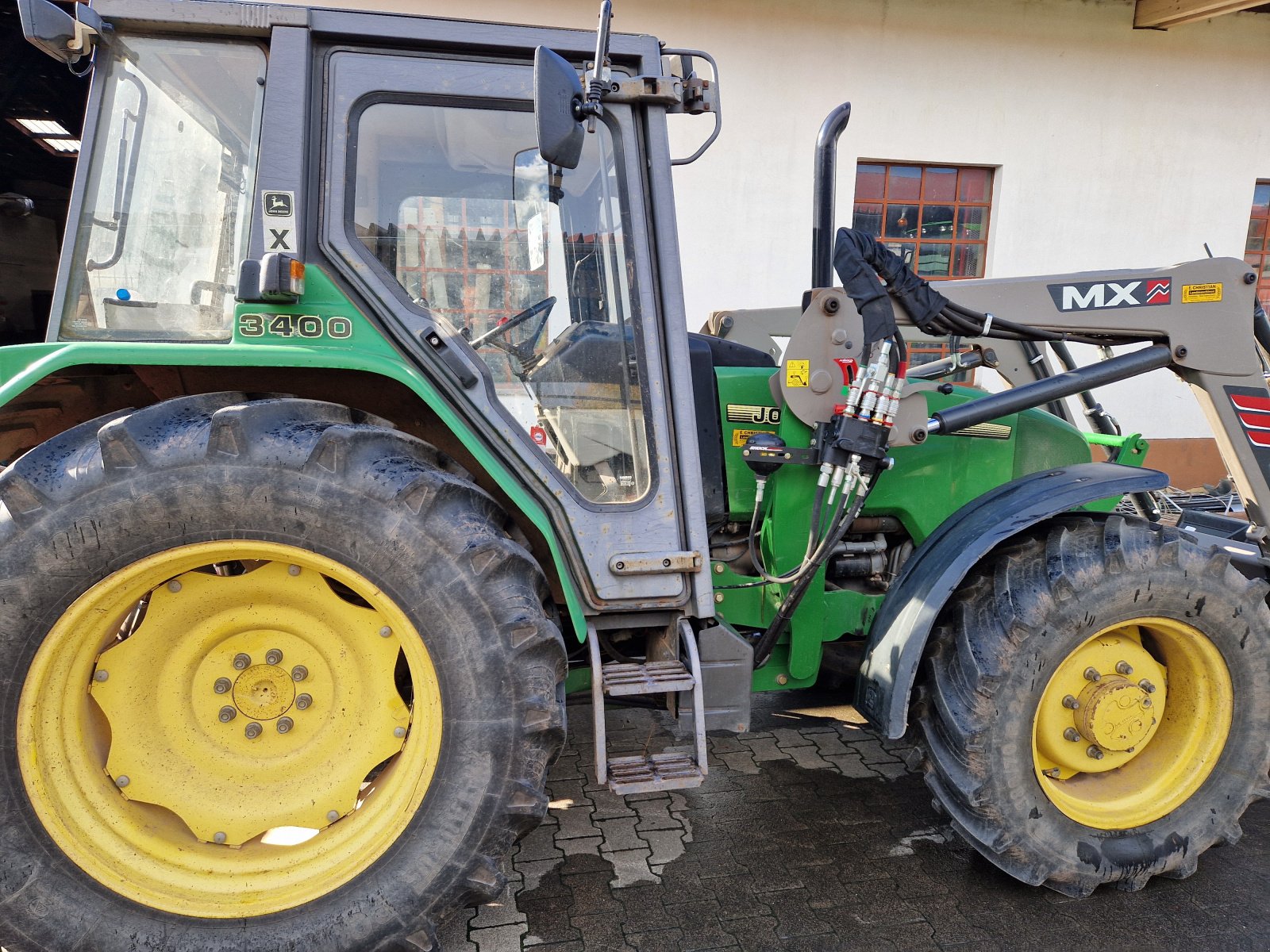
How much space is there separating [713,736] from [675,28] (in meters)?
5.59

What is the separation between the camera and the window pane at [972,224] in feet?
23.6

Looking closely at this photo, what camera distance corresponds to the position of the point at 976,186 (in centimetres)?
717

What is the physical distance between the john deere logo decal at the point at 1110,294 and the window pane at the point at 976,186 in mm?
5123

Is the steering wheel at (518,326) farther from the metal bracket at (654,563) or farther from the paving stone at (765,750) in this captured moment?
the paving stone at (765,750)

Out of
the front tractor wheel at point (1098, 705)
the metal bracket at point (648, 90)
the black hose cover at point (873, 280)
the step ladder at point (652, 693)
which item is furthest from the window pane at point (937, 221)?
the step ladder at point (652, 693)

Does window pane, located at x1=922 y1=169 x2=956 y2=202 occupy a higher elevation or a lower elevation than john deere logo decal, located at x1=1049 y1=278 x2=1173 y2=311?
higher

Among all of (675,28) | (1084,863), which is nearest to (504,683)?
(1084,863)

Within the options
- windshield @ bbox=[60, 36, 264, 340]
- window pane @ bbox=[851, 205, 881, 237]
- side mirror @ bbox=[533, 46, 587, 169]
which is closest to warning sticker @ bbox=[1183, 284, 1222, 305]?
side mirror @ bbox=[533, 46, 587, 169]

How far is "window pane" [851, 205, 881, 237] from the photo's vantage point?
277 inches

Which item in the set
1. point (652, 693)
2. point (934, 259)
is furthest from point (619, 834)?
point (934, 259)

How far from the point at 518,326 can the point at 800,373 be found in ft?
2.92

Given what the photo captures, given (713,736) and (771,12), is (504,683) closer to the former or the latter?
(713,736)

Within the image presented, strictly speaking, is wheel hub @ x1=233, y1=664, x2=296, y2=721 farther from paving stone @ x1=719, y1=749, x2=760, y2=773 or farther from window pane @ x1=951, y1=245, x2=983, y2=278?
window pane @ x1=951, y1=245, x2=983, y2=278

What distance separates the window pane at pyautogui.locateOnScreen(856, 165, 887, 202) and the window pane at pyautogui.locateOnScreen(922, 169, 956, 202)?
→ 0.38 m
